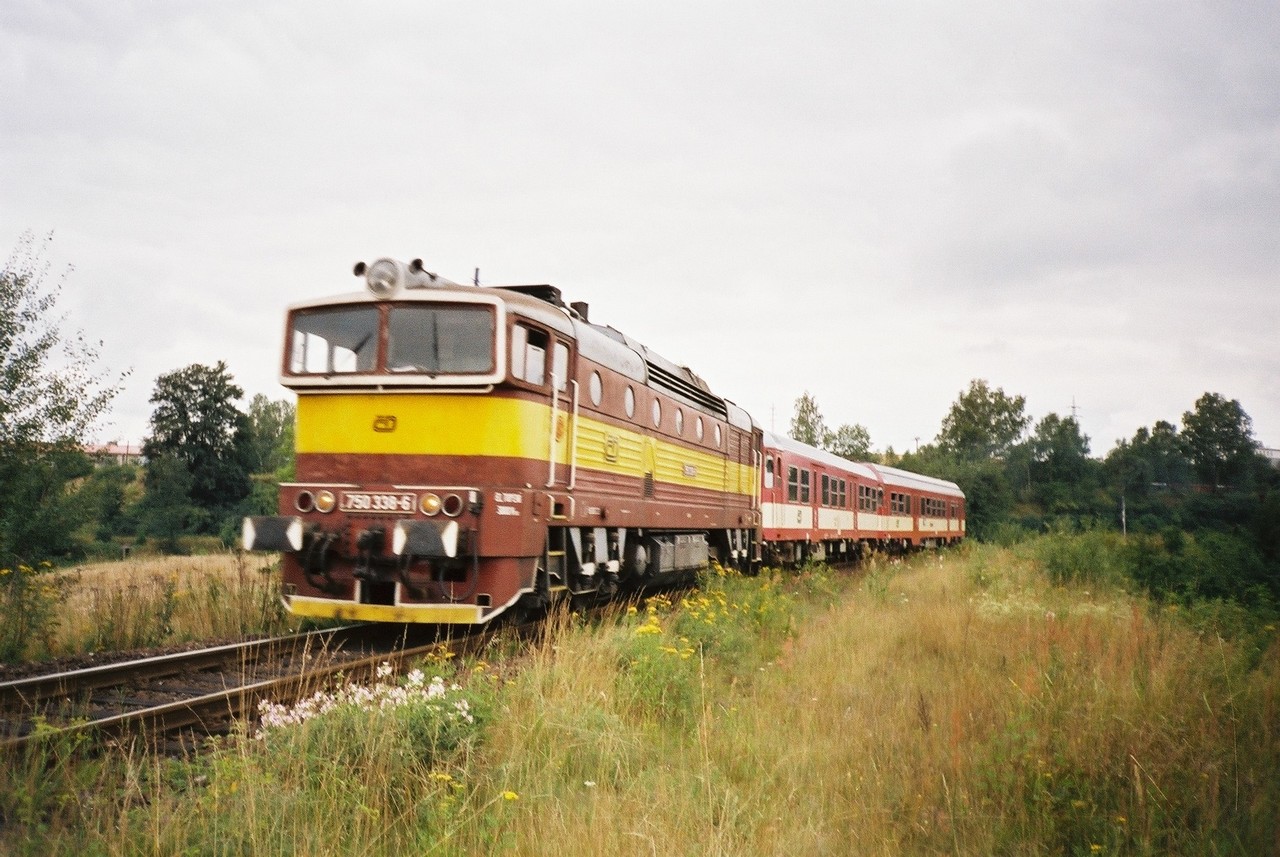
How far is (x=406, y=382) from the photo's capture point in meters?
8.52

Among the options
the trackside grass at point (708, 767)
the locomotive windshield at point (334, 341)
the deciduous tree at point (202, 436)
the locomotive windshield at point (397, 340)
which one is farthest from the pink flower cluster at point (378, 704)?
the deciduous tree at point (202, 436)

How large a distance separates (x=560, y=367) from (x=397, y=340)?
167 centimetres

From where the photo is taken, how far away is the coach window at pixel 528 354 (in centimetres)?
848

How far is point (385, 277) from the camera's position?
8844 millimetres

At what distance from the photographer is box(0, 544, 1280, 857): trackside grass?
4.02 metres

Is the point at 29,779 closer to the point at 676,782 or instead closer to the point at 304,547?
the point at 676,782

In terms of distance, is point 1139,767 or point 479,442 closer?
point 1139,767

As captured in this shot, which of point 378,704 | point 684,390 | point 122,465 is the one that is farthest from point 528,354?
point 122,465

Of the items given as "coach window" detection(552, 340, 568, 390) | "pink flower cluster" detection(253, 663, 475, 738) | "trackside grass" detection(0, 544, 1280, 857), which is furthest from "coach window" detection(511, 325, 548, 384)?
"pink flower cluster" detection(253, 663, 475, 738)

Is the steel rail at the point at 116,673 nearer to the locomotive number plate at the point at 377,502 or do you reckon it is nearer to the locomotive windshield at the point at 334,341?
the locomotive number plate at the point at 377,502

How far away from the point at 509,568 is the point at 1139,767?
17.1 ft

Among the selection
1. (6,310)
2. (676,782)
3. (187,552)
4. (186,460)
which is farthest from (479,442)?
(186,460)

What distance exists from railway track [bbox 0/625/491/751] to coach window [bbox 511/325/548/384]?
110 inches

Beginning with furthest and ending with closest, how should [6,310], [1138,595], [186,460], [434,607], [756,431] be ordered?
[186,460]
[756,431]
[1138,595]
[6,310]
[434,607]
